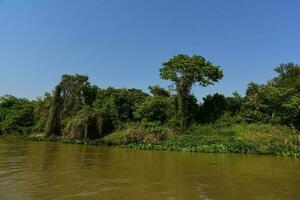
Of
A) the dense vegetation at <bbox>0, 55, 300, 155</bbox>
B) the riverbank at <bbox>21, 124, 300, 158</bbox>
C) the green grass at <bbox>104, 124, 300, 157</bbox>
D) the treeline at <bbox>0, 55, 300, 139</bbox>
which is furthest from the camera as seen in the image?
the treeline at <bbox>0, 55, 300, 139</bbox>

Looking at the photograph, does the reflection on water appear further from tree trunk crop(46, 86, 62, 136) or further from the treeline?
tree trunk crop(46, 86, 62, 136)

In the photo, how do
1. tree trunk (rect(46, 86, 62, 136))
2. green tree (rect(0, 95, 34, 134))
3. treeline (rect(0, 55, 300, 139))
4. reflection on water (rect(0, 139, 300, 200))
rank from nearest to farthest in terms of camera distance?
reflection on water (rect(0, 139, 300, 200))
treeline (rect(0, 55, 300, 139))
tree trunk (rect(46, 86, 62, 136))
green tree (rect(0, 95, 34, 134))

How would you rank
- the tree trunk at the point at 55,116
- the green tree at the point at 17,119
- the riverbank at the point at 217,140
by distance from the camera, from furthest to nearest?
the green tree at the point at 17,119 → the tree trunk at the point at 55,116 → the riverbank at the point at 217,140

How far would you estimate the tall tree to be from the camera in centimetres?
3744

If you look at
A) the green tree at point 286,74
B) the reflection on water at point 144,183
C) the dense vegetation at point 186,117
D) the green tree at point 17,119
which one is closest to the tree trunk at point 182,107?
the dense vegetation at point 186,117

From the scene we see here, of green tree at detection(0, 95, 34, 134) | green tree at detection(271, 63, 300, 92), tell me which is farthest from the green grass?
green tree at detection(0, 95, 34, 134)

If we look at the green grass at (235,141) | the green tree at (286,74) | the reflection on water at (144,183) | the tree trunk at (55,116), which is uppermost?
the green tree at (286,74)

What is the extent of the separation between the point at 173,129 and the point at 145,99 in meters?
8.21

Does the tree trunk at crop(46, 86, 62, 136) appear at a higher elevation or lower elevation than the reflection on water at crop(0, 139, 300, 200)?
higher

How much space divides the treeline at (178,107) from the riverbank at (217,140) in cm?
182

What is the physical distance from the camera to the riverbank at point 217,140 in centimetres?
2673

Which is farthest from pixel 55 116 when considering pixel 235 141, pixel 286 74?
pixel 286 74

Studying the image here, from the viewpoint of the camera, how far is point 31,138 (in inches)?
1651

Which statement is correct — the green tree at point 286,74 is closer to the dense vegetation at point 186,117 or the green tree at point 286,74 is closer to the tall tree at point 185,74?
the dense vegetation at point 186,117
